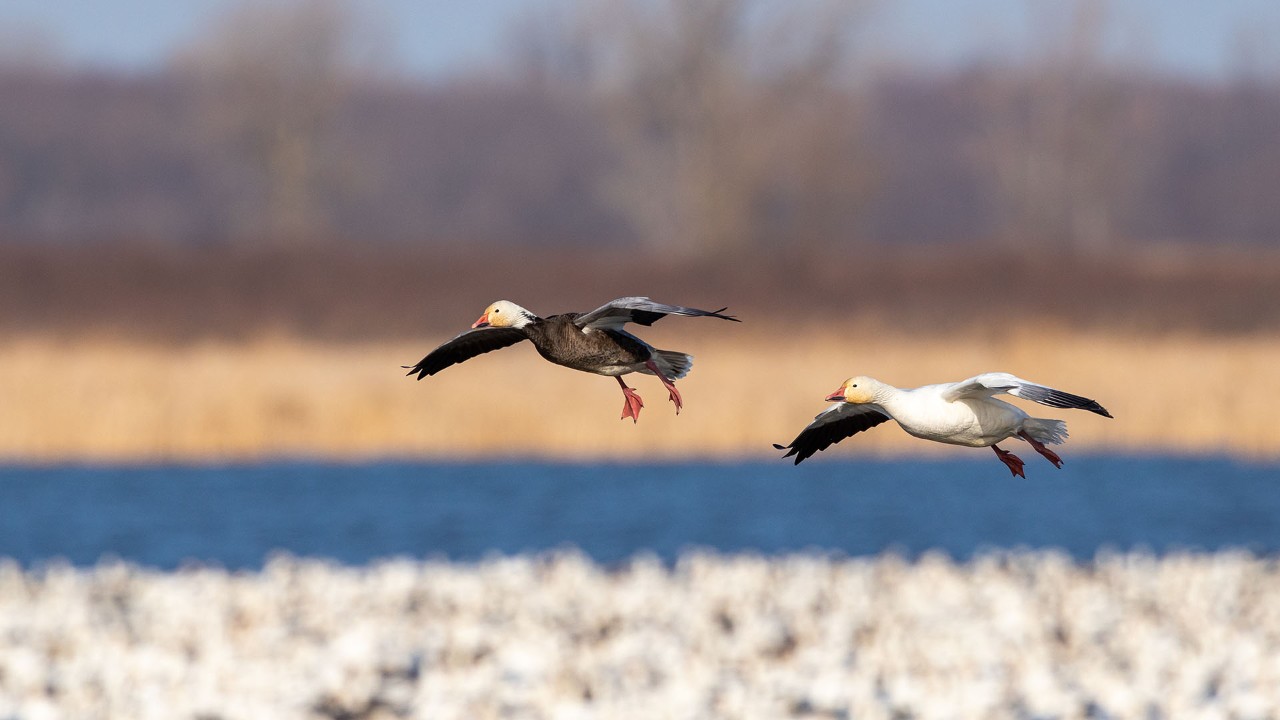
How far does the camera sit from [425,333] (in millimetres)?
37000

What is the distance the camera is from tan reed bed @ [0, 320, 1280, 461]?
2441 centimetres

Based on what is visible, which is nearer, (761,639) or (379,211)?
(761,639)

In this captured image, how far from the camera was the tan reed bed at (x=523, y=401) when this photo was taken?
24406mm

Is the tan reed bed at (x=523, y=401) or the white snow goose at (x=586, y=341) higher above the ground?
the tan reed bed at (x=523, y=401)

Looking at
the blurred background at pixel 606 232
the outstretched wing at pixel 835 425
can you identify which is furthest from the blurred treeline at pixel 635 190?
the outstretched wing at pixel 835 425

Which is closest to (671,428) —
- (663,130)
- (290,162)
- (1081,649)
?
(1081,649)

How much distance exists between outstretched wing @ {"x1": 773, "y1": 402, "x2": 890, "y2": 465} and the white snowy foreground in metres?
13.7

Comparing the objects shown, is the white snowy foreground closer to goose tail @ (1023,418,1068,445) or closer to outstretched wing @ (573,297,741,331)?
goose tail @ (1023,418,1068,445)

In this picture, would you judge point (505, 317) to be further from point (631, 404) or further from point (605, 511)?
point (605, 511)

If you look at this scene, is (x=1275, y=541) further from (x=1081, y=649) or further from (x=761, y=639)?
(x=761, y=639)

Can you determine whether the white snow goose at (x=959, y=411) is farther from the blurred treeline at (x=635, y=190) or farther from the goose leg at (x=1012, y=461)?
the blurred treeline at (x=635, y=190)

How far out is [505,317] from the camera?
3.26 meters

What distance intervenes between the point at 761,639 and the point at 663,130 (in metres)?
56.6

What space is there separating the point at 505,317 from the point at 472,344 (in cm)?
11
